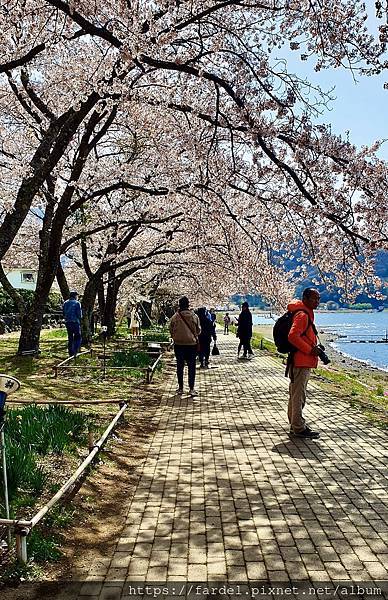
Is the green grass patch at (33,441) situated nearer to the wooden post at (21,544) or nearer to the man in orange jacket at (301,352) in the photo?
the wooden post at (21,544)

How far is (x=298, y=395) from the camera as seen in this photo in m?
7.59

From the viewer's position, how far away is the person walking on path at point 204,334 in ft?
52.9

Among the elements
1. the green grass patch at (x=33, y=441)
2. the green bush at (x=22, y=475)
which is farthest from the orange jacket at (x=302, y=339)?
the green bush at (x=22, y=475)

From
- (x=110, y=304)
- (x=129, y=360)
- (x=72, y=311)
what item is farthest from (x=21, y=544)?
(x=110, y=304)

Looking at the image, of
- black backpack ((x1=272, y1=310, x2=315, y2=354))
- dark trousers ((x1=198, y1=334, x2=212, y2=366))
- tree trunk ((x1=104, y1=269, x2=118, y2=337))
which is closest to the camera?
black backpack ((x1=272, y1=310, x2=315, y2=354))

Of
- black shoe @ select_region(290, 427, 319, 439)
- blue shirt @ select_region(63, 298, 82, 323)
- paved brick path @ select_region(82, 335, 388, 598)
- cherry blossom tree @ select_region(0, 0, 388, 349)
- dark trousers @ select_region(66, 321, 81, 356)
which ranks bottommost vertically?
paved brick path @ select_region(82, 335, 388, 598)

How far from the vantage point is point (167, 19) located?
870 cm

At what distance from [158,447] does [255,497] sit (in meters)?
2.20

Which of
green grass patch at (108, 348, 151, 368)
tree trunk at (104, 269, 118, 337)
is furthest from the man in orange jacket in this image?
tree trunk at (104, 269, 118, 337)

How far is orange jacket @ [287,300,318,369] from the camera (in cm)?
739

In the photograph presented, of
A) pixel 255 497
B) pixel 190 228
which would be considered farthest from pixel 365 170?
pixel 190 228

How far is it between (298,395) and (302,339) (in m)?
0.77

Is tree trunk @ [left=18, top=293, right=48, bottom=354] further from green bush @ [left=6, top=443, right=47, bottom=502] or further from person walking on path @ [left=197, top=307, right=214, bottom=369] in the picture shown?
green bush @ [left=6, top=443, right=47, bottom=502]

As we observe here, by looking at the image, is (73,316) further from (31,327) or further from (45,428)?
(45,428)
